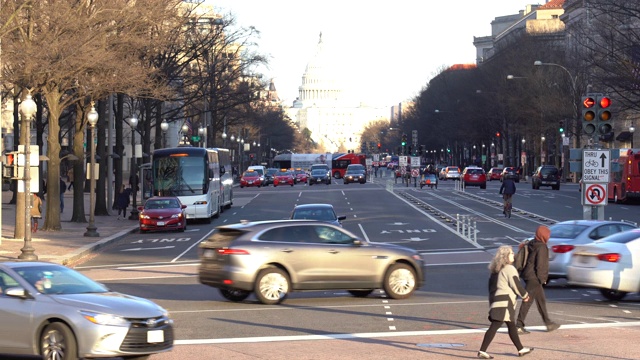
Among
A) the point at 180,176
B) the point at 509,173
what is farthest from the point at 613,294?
the point at 180,176

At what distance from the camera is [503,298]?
13.8 metres

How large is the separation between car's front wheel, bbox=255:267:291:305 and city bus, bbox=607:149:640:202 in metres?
43.3

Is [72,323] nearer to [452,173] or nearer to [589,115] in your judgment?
[589,115]

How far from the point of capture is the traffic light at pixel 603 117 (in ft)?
88.6

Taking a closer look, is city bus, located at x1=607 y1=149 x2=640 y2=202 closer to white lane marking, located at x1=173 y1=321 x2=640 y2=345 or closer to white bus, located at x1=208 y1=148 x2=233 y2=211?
A: white bus, located at x1=208 y1=148 x2=233 y2=211

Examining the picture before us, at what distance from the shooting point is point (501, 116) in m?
118

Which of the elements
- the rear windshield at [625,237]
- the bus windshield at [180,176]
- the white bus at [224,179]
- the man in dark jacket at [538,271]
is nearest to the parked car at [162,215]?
the bus windshield at [180,176]

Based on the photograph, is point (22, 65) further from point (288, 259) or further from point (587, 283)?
point (587, 283)

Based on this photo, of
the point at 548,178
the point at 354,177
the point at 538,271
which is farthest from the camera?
the point at 354,177

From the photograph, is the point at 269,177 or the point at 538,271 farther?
the point at 269,177

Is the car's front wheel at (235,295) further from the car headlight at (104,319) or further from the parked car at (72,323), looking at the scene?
the car headlight at (104,319)

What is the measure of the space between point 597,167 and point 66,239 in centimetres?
1914

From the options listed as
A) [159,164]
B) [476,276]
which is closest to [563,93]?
[159,164]

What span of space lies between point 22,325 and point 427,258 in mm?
18638
